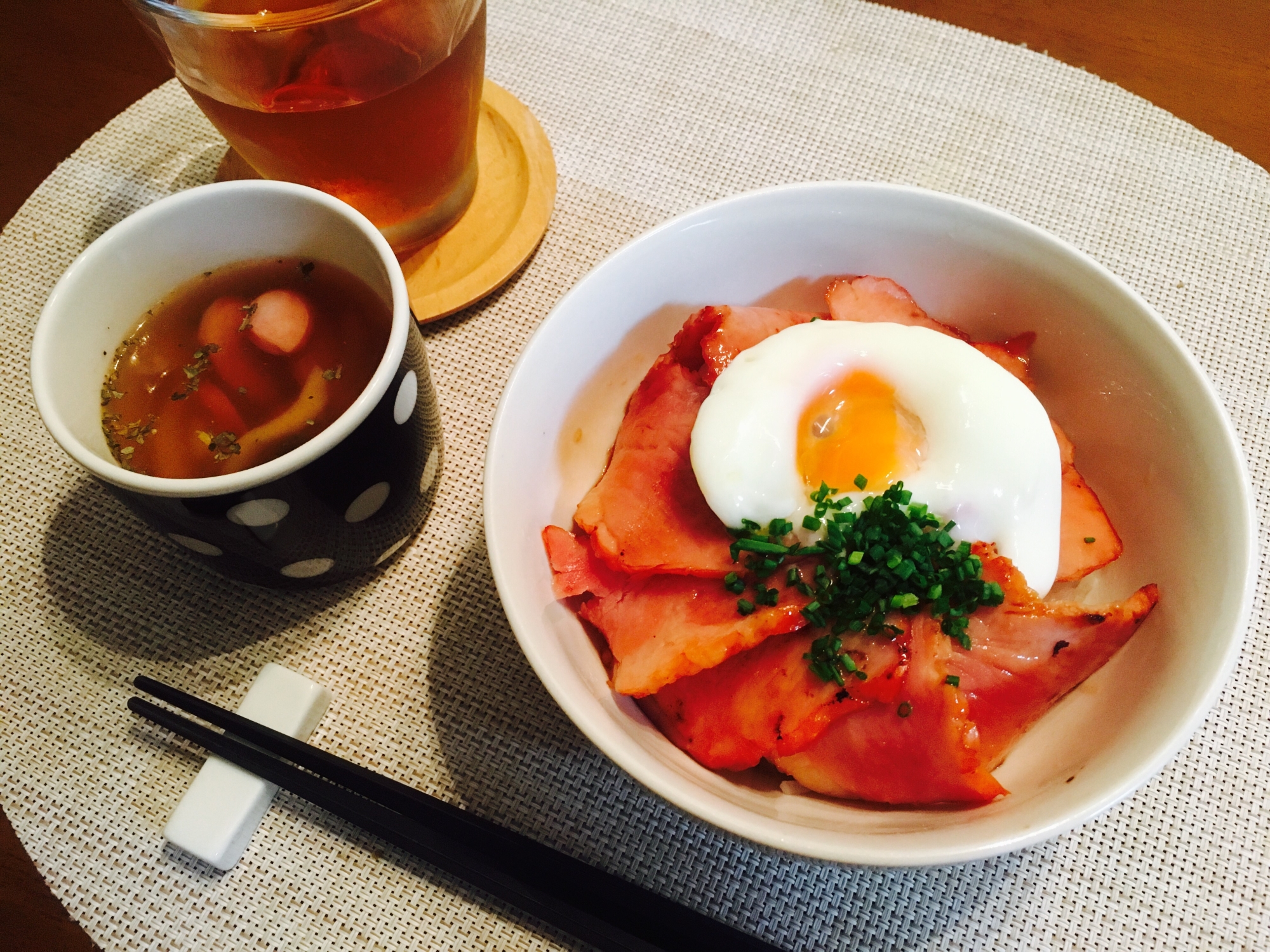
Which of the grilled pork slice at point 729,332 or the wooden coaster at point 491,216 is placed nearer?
the grilled pork slice at point 729,332

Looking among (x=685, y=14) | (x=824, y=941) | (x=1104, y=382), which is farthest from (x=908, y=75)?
(x=824, y=941)

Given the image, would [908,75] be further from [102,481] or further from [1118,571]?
[102,481]

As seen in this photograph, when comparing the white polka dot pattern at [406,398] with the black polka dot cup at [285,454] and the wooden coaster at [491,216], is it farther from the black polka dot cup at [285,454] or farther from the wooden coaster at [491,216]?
the wooden coaster at [491,216]

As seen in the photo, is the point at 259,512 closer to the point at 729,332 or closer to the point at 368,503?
the point at 368,503

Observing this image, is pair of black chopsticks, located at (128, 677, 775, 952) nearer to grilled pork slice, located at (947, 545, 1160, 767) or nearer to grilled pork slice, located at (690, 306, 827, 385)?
grilled pork slice, located at (947, 545, 1160, 767)

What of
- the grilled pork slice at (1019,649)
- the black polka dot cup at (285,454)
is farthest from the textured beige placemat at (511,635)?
the grilled pork slice at (1019,649)

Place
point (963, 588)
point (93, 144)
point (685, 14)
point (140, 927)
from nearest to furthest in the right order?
point (963, 588)
point (140, 927)
point (93, 144)
point (685, 14)

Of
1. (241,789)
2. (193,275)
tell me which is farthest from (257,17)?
(241,789)
